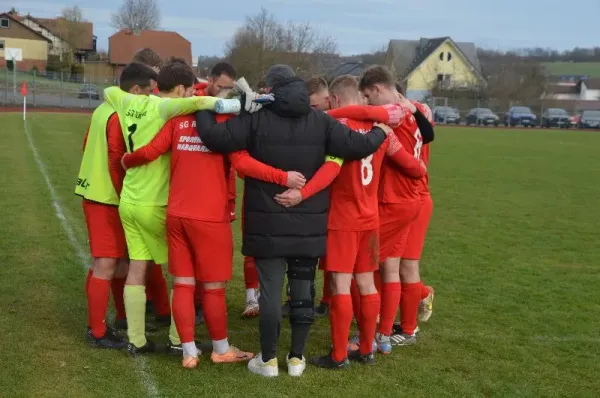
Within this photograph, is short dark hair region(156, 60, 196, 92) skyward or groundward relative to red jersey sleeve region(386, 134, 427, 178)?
skyward

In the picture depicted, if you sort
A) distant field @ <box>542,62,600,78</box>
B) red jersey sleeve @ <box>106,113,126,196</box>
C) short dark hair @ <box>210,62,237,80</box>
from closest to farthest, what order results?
1. red jersey sleeve @ <box>106,113,126,196</box>
2. short dark hair @ <box>210,62,237,80</box>
3. distant field @ <box>542,62,600,78</box>

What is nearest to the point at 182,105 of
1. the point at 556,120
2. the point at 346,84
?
the point at 346,84

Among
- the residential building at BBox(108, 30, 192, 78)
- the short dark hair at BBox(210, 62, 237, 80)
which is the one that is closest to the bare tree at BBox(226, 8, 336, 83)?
the residential building at BBox(108, 30, 192, 78)

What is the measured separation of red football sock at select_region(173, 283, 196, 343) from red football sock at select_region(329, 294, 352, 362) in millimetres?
993

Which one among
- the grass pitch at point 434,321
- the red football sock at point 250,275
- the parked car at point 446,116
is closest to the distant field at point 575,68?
the parked car at point 446,116

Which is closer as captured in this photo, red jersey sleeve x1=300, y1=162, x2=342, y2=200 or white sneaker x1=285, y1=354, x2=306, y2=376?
red jersey sleeve x1=300, y1=162, x2=342, y2=200

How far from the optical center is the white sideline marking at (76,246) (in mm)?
4441

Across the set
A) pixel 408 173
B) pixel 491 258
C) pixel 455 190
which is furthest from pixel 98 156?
pixel 455 190

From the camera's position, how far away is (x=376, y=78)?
5.01 metres

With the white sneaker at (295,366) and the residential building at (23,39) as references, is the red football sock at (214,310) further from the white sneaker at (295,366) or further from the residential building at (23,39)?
the residential building at (23,39)

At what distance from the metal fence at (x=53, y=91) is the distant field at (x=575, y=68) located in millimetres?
93275

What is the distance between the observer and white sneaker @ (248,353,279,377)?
4660mm

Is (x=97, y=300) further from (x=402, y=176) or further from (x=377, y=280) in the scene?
(x=402, y=176)

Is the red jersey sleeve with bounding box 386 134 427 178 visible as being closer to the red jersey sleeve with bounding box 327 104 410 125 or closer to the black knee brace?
the red jersey sleeve with bounding box 327 104 410 125
